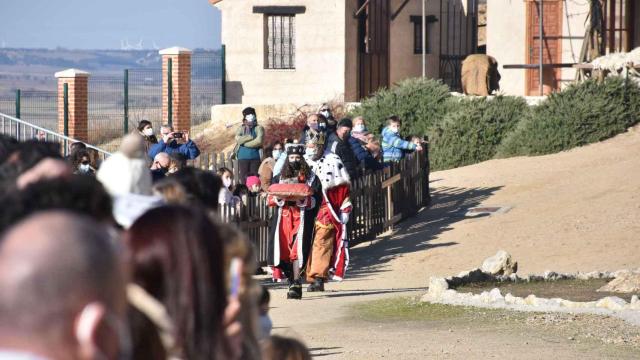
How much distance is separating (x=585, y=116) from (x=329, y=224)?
11.5 m

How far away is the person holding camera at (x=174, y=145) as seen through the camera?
16438 mm

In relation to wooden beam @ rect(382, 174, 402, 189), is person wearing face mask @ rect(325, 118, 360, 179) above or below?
above

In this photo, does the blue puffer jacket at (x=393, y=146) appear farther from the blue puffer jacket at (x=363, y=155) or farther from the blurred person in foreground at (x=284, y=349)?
the blurred person in foreground at (x=284, y=349)

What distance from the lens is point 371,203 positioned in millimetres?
19484

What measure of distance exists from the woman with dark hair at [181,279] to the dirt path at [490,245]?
6.39 meters

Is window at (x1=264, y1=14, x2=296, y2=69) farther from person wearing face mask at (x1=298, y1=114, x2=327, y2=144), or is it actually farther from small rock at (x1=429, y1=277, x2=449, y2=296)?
small rock at (x1=429, y1=277, x2=449, y2=296)

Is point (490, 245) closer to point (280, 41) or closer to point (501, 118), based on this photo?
point (501, 118)

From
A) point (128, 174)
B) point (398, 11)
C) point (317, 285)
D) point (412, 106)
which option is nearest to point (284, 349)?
point (128, 174)

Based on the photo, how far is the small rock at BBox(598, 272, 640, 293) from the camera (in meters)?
14.2

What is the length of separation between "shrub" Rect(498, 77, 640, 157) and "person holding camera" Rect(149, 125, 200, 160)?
9.97 meters

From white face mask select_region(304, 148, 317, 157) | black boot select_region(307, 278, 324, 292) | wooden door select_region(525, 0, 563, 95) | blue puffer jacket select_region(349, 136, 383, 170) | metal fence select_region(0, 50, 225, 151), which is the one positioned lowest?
black boot select_region(307, 278, 324, 292)

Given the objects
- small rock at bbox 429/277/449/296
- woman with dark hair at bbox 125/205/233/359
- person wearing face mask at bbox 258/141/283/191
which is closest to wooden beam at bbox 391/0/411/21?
person wearing face mask at bbox 258/141/283/191

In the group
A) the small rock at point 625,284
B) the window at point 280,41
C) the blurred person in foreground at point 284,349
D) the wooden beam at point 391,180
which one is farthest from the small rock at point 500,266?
the window at point 280,41

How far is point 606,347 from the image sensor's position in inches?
426
